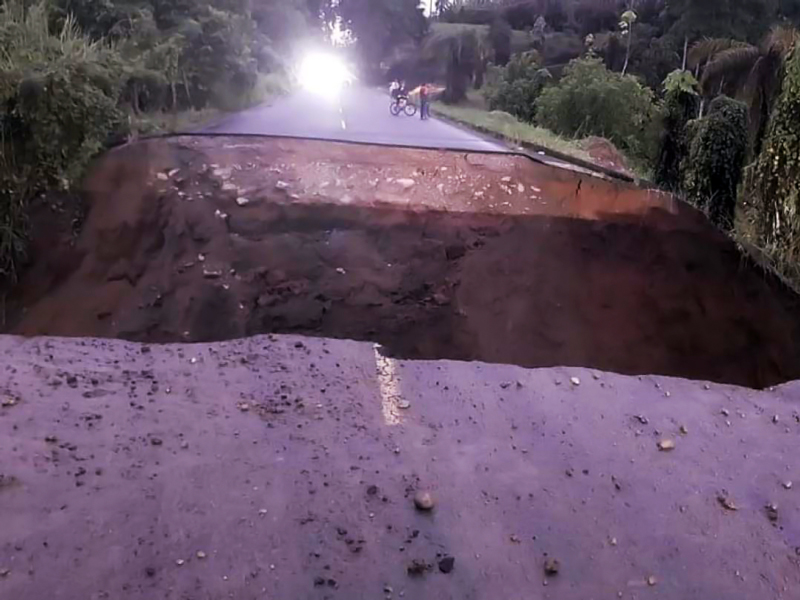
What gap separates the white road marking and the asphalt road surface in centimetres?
453

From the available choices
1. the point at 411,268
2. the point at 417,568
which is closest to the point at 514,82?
the point at 411,268

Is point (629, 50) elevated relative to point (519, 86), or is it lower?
elevated

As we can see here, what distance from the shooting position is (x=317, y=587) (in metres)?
3.63

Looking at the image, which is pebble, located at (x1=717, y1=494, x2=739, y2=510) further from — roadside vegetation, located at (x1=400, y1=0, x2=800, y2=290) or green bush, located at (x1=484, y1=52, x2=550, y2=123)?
green bush, located at (x1=484, y1=52, x2=550, y2=123)

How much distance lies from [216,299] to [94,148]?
2.43 metres

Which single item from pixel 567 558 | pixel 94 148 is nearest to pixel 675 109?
pixel 94 148

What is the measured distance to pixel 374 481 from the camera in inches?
180

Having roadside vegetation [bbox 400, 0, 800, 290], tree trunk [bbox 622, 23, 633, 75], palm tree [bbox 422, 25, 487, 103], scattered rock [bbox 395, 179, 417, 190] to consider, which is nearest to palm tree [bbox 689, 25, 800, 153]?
roadside vegetation [bbox 400, 0, 800, 290]

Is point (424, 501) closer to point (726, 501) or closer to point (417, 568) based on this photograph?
point (417, 568)

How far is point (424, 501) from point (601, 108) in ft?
41.0

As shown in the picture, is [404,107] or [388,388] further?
[404,107]

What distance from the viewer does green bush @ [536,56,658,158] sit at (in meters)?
14.4

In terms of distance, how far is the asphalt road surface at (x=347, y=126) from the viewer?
10867 millimetres

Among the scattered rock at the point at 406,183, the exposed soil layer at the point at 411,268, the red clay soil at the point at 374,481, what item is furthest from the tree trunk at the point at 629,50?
the red clay soil at the point at 374,481
